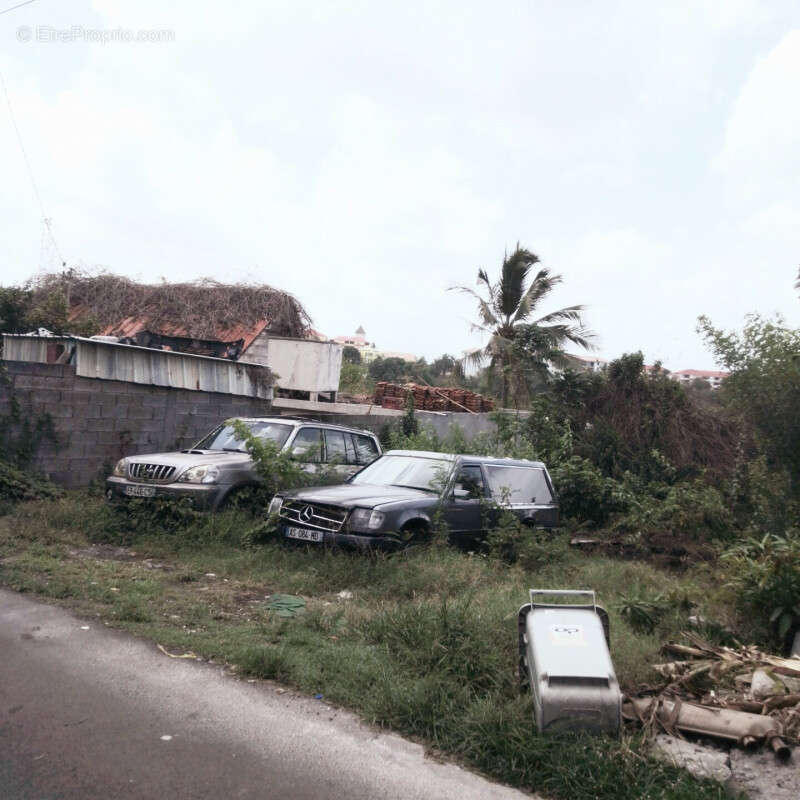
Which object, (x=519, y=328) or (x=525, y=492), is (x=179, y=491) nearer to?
(x=525, y=492)

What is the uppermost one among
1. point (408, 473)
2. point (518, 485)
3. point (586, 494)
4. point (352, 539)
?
point (408, 473)

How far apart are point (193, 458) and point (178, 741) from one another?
6.25 metres

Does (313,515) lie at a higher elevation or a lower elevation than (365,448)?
lower

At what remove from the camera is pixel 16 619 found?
589cm

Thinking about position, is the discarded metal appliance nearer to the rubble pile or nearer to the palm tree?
the rubble pile

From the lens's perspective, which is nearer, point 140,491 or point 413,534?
point 413,534

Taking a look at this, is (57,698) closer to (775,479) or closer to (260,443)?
(260,443)

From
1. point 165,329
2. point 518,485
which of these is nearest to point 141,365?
point 518,485

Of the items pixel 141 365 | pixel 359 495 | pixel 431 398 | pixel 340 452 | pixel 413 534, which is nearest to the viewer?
pixel 413 534

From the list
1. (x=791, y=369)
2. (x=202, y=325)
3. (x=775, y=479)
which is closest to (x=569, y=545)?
(x=775, y=479)

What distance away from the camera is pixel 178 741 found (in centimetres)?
404

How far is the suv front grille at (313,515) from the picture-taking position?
8195mm

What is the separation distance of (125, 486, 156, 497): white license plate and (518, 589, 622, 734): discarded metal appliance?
241 inches

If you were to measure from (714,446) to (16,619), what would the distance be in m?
14.7
